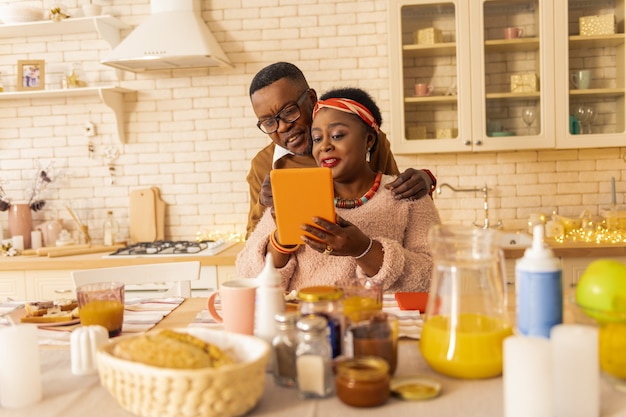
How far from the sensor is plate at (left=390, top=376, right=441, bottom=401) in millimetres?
987

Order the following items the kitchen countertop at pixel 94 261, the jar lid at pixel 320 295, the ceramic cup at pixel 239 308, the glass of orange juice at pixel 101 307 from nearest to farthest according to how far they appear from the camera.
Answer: the jar lid at pixel 320 295 < the ceramic cup at pixel 239 308 < the glass of orange juice at pixel 101 307 < the kitchen countertop at pixel 94 261

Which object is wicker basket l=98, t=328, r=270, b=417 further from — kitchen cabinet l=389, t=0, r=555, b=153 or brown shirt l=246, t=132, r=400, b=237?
kitchen cabinet l=389, t=0, r=555, b=153

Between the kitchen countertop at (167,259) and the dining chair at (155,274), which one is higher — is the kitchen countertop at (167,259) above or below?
below

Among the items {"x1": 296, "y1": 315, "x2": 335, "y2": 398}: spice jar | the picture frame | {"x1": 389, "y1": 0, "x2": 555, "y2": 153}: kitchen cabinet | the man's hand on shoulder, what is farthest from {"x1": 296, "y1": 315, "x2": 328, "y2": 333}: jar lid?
the picture frame

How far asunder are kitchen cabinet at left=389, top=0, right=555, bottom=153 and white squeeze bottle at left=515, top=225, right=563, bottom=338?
228 centimetres

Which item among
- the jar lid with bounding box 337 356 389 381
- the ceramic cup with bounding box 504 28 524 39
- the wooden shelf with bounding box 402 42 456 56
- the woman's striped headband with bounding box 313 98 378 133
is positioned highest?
the ceramic cup with bounding box 504 28 524 39

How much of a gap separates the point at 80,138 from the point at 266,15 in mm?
1421

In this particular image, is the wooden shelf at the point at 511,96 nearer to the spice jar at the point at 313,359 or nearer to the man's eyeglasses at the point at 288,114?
the man's eyeglasses at the point at 288,114

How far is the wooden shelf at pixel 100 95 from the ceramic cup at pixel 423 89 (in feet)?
5.74

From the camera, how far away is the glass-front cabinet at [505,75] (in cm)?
324

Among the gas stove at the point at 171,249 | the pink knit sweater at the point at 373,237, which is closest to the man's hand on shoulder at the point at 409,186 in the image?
the pink knit sweater at the point at 373,237

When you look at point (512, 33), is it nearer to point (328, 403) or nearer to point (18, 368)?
point (328, 403)

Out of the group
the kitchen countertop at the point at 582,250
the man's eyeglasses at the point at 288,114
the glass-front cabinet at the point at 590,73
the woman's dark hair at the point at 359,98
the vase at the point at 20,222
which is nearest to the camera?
the woman's dark hair at the point at 359,98

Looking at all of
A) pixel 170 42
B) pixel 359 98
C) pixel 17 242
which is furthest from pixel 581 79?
pixel 17 242
